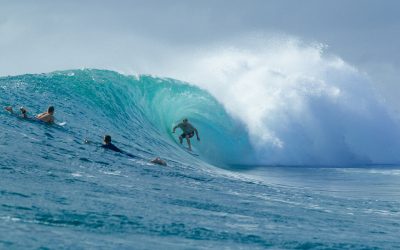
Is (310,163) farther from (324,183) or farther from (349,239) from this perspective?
(349,239)

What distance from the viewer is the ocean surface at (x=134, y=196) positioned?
22.4 feet

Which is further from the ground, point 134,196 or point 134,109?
point 134,109

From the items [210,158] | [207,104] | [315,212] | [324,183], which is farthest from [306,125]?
[315,212]

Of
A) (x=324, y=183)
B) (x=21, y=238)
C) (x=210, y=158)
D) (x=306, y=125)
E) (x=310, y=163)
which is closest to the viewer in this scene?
(x=21, y=238)

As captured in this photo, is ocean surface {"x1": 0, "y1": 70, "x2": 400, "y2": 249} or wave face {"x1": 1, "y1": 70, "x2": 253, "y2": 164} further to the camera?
wave face {"x1": 1, "y1": 70, "x2": 253, "y2": 164}

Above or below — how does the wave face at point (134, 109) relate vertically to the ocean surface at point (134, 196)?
above

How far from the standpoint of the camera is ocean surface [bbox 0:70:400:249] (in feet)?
22.4

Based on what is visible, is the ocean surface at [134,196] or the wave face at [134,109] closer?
the ocean surface at [134,196]

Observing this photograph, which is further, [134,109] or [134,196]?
[134,109]

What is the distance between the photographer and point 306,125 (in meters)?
28.7

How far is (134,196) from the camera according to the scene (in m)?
9.16

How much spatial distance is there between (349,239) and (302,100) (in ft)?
72.2

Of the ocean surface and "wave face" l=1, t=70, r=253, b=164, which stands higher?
"wave face" l=1, t=70, r=253, b=164

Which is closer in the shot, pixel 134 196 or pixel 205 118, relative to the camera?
pixel 134 196
